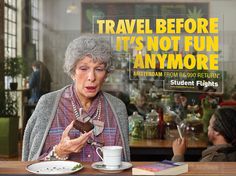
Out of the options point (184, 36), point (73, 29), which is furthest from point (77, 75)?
point (73, 29)

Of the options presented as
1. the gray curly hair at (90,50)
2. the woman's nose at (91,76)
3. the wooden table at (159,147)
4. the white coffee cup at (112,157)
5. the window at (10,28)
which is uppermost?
the window at (10,28)

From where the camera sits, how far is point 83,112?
2289 mm

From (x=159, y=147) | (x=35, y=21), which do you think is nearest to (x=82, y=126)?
(x=159, y=147)

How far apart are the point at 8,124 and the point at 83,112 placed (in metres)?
2.37

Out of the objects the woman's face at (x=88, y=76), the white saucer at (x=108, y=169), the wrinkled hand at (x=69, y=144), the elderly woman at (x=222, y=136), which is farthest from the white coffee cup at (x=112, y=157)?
the elderly woman at (x=222, y=136)

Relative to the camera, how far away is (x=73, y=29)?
193 inches

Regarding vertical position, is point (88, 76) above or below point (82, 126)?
above

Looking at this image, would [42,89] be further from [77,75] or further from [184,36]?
[77,75]

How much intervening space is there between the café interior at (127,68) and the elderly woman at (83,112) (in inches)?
65.5

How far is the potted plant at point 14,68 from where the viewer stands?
469 cm

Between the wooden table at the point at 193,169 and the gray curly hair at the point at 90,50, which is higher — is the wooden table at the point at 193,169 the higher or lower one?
the lower one

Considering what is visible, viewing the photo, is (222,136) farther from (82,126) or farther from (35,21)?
(35,21)

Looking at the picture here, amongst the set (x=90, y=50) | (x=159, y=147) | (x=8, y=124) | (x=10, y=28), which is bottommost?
(x=159, y=147)

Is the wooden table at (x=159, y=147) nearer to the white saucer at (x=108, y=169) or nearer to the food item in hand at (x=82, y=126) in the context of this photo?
the food item in hand at (x=82, y=126)
